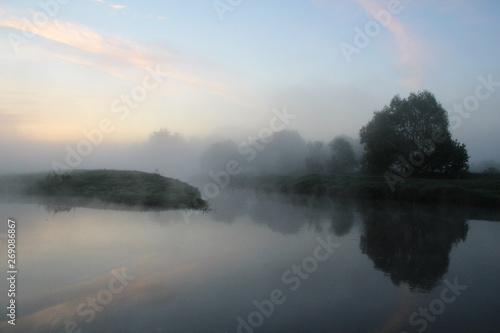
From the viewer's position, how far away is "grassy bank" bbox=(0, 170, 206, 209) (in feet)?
70.2

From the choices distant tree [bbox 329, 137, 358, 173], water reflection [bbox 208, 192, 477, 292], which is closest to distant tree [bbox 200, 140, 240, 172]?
distant tree [bbox 329, 137, 358, 173]

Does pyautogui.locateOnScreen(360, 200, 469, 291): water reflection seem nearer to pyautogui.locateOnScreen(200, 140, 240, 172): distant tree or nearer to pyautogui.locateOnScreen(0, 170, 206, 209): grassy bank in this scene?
pyautogui.locateOnScreen(0, 170, 206, 209): grassy bank

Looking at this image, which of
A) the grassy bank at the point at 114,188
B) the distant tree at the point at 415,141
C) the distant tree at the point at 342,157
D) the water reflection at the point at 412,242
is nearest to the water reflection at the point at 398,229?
the water reflection at the point at 412,242

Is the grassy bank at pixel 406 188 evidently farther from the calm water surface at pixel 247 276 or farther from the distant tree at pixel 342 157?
the distant tree at pixel 342 157

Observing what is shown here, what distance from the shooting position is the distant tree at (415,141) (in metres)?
39.2

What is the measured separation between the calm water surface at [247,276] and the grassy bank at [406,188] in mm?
11427

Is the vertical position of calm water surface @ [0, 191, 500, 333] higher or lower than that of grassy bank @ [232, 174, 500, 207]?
lower

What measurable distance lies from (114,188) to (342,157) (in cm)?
3512

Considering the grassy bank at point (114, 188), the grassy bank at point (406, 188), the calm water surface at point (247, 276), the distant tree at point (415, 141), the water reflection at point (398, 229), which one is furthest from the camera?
the distant tree at point (415, 141)

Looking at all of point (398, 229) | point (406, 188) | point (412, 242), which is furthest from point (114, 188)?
point (406, 188)

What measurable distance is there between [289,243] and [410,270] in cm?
392

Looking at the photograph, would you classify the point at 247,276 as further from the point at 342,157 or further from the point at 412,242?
the point at 342,157

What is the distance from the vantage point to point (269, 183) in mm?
45281

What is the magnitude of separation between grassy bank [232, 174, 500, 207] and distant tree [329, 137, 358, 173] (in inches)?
488
